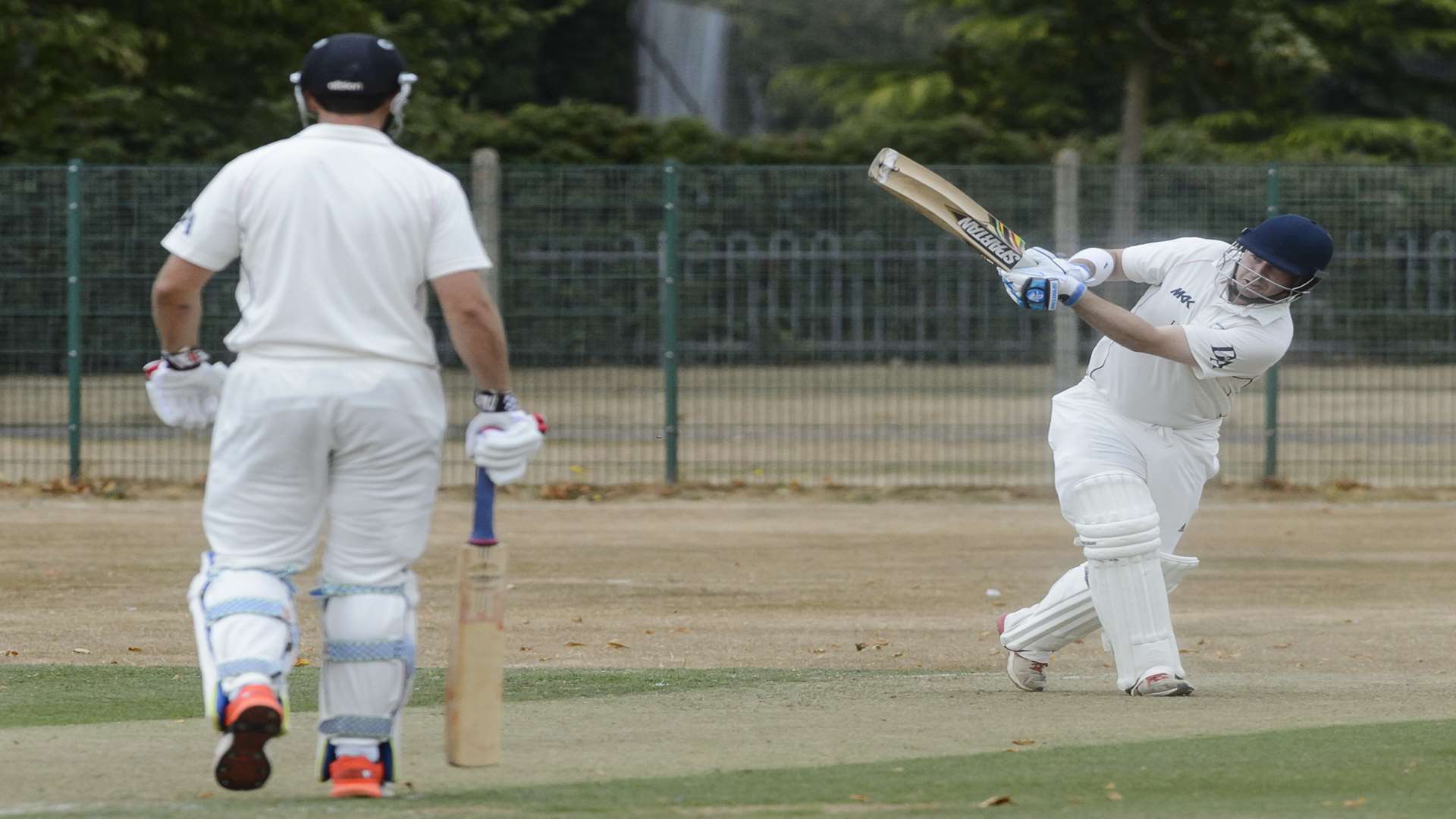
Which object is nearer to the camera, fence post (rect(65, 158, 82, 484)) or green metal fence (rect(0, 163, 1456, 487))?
fence post (rect(65, 158, 82, 484))

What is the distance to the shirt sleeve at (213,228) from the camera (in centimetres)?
476

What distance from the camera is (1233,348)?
669 cm

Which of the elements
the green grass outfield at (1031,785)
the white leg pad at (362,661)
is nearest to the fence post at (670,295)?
the green grass outfield at (1031,785)

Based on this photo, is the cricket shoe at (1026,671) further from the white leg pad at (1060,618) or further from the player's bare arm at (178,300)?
the player's bare arm at (178,300)

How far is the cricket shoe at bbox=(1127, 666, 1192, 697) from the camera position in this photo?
22.1 feet

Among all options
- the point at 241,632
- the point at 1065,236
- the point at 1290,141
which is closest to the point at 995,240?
the point at 241,632

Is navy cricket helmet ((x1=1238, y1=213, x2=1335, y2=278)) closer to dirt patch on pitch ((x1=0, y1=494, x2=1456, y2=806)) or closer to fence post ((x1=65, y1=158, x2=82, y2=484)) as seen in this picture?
dirt patch on pitch ((x1=0, y1=494, x2=1456, y2=806))

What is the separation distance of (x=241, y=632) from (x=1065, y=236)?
409 inches

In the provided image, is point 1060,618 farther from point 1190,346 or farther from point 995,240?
point 995,240

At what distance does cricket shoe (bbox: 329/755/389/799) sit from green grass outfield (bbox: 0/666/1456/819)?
0.06m

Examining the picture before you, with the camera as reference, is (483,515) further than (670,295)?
No

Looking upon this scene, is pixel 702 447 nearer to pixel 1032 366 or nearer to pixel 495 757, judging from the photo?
pixel 1032 366

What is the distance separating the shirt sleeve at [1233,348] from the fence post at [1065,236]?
24.5ft

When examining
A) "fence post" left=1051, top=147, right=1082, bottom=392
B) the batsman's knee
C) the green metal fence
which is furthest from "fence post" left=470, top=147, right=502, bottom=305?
the batsman's knee
